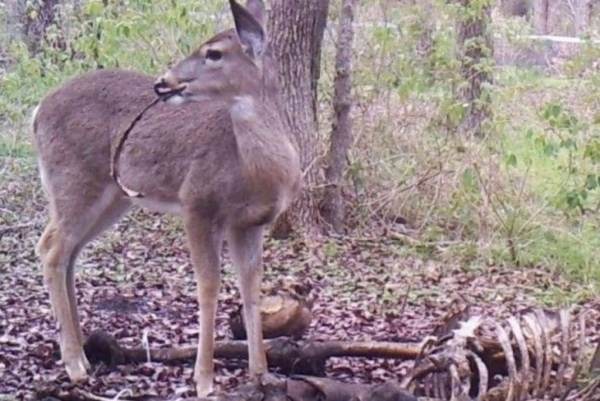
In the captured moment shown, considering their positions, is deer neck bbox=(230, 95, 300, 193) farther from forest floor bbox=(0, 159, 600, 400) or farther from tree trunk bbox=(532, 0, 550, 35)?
tree trunk bbox=(532, 0, 550, 35)

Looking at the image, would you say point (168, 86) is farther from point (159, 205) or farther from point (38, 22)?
point (38, 22)

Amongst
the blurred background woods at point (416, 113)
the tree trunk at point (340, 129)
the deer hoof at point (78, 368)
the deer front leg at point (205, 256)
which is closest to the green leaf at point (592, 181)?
the blurred background woods at point (416, 113)

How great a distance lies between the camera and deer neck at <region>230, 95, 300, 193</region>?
5645 mm

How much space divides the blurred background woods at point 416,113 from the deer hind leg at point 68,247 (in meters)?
2.94

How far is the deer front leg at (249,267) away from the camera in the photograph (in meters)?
5.80

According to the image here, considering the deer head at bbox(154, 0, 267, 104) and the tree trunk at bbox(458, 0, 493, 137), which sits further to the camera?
the tree trunk at bbox(458, 0, 493, 137)

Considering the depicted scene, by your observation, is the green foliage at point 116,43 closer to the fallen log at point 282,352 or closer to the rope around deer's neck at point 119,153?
the rope around deer's neck at point 119,153

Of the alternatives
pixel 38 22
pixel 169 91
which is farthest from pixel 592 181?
pixel 38 22

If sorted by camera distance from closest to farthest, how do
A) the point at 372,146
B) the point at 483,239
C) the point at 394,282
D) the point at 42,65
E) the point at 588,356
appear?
the point at 588,356 → the point at 394,282 → the point at 483,239 → the point at 372,146 → the point at 42,65

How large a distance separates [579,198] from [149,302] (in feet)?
8.57

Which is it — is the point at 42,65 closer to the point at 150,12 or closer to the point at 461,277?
the point at 150,12

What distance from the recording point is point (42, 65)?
11.9 m

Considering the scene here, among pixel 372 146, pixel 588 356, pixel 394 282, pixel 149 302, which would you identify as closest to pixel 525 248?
pixel 394 282

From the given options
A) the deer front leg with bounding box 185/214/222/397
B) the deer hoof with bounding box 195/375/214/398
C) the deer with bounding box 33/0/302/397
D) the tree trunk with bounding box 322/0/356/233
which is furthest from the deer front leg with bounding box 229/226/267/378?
the tree trunk with bounding box 322/0/356/233
